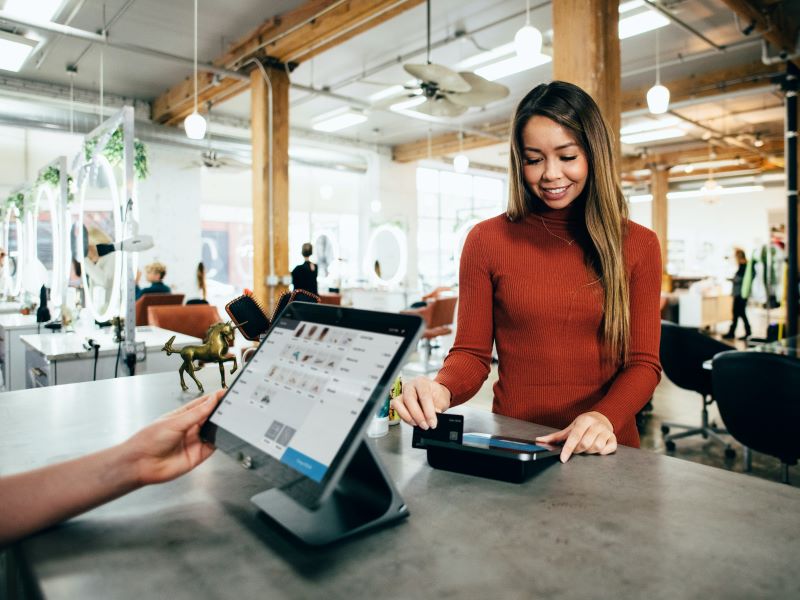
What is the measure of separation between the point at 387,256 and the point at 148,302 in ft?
25.2

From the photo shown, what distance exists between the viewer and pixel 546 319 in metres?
1.40

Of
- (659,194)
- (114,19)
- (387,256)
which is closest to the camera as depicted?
(114,19)

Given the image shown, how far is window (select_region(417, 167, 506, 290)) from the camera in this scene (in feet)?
47.9

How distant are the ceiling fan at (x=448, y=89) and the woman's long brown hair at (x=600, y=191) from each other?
10.5 ft

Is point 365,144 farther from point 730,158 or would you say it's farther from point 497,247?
point 497,247

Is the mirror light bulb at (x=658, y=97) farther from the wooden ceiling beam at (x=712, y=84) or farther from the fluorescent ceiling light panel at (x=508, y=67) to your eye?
the wooden ceiling beam at (x=712, y=84)

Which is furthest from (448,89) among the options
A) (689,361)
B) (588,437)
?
(588,437)

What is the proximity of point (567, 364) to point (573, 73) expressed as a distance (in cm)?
276

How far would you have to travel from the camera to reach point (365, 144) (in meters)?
12.5

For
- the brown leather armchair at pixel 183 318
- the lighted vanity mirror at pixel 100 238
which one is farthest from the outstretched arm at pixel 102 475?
the brown leather armchair at pixel 183 318

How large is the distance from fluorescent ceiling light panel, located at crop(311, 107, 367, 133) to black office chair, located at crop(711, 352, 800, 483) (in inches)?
301

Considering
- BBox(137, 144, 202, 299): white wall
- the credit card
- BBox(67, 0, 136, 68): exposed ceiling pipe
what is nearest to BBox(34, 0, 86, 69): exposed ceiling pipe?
BBox(67, 0, 136, 68): exposed ceiling pipe

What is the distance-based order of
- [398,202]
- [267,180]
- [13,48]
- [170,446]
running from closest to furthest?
[170,446] < [13,48] < [267,180] < [398,202]

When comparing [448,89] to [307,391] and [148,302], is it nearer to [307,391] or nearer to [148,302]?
[148,302]
